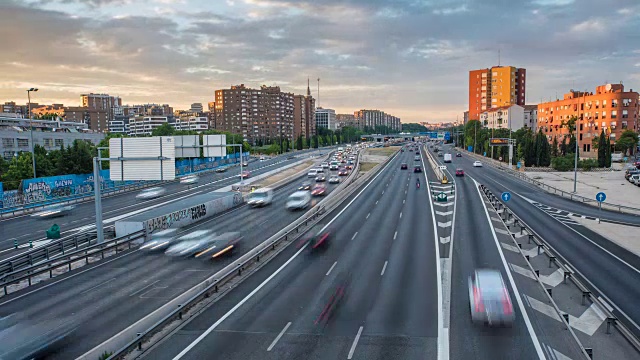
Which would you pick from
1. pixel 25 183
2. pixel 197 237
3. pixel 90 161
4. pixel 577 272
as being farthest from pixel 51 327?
pixel 90 161

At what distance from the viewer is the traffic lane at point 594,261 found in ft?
65.5

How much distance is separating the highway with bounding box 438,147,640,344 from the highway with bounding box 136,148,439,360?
760cm

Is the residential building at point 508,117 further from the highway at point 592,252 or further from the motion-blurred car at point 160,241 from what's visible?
the motion-blurred car at point 160,241

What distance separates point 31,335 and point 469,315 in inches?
628

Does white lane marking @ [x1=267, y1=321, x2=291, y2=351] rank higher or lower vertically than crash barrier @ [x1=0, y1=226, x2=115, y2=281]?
lower

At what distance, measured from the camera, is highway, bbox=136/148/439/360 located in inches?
579

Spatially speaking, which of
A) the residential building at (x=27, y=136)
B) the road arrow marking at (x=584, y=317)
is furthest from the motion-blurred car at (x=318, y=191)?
the road arrow marking at (x=584, y=317)

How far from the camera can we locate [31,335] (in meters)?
16.1

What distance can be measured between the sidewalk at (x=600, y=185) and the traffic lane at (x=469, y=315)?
24847 millimetres

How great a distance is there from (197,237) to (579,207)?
37.2 meters

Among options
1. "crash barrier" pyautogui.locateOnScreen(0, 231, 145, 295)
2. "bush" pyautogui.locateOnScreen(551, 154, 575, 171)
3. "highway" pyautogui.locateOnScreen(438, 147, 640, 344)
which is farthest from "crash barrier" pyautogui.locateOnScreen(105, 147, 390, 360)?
"bush" pyautogui.locateOnScreen(551, 154, 575, 171)

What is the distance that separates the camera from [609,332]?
1567 centimetres

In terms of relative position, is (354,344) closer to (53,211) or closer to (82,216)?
(82,216)

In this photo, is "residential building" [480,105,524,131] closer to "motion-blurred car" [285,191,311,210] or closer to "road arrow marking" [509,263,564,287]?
"motion-blurred car" [285,191,311,210]
